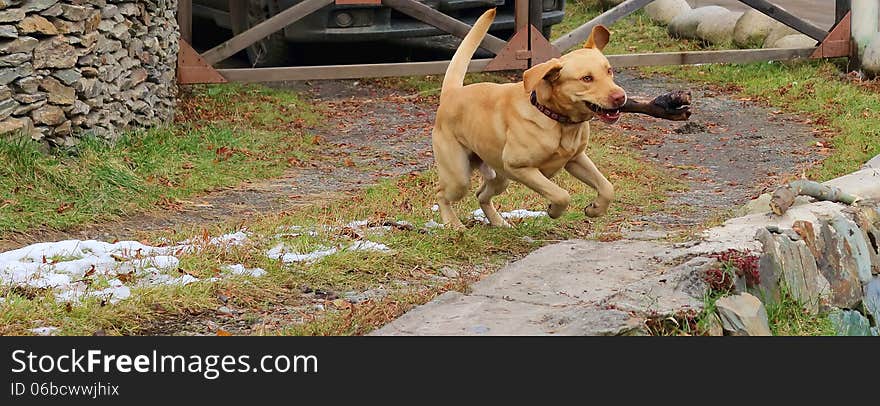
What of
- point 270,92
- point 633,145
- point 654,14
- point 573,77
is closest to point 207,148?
point 270,92

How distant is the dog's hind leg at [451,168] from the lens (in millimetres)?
6906

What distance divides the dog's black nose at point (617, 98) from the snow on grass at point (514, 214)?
5.34 ft

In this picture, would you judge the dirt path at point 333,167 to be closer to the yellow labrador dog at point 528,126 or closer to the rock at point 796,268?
the yellow labrador dog at point 528,126

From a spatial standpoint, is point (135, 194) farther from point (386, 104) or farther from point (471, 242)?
point (386, 104)

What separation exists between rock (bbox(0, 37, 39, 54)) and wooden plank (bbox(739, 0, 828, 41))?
22.2 feet

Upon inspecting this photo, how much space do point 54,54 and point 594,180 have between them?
3.81 metres

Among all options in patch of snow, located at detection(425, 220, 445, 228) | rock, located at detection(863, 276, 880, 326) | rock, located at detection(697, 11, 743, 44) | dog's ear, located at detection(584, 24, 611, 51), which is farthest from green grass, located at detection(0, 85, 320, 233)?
rock, located at detection(697, 11, 743, 44)

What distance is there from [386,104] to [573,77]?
6076 mm

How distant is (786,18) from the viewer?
12.3m

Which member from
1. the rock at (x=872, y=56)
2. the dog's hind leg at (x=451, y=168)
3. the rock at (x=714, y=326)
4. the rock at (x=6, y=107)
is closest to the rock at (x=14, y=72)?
the rock at (x=6, y=107)

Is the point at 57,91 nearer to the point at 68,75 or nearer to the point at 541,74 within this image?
the point at 68,75

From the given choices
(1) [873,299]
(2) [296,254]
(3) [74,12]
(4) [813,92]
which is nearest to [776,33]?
(4) [813,92]

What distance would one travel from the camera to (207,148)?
9648 mm

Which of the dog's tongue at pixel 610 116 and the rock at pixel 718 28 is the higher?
the dog's tongue at pixel 610 116
